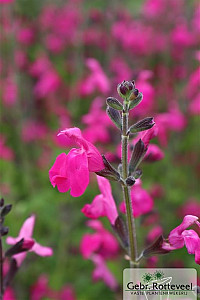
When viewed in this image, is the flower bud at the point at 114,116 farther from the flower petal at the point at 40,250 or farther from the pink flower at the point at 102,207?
the flower petal at the point at 40,250

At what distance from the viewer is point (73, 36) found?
385cm

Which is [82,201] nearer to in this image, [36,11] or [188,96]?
[188,96]

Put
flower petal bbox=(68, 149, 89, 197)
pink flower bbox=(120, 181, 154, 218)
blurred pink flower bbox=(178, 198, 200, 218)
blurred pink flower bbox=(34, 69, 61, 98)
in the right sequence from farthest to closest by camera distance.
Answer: blurred pink flower bbox=(34, 69, 61, 98), blurred pink flower bbox=(178, 198, 200, 218), pink flower bbox=(120, 181, 154, 218), flower petal bbox=(68, 149, 89, 197)

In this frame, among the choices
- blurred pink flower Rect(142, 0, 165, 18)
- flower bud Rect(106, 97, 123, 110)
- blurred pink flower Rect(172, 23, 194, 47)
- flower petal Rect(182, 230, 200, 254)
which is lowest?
flower petal Rect(182, 230, 200, 254)

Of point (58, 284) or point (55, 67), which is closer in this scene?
point (58, 284)

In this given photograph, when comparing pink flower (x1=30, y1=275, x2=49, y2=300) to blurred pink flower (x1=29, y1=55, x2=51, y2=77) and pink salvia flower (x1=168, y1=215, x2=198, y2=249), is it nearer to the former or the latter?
pink salvia flower (x1=168, y1=215, x2=198, y2=249)

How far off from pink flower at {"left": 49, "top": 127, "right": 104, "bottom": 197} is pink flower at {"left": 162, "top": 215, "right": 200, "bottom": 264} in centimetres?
24

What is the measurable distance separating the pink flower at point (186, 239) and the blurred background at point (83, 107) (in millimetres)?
1068

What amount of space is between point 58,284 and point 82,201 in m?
0.50

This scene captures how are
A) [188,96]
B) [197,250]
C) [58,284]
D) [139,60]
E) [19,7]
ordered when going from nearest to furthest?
[197,250], [58,284], [188,96], [139,60], [19,7]

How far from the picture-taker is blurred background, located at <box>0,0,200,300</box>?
253 centimetres

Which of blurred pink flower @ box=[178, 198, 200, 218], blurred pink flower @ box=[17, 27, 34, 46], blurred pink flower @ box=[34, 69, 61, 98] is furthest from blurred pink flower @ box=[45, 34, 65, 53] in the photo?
blurred pink flower @ box=[178, 198, 200, 218]

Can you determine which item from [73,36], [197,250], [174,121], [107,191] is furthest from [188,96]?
[197,250]

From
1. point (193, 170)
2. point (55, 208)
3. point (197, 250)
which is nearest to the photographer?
point (197, 250)
